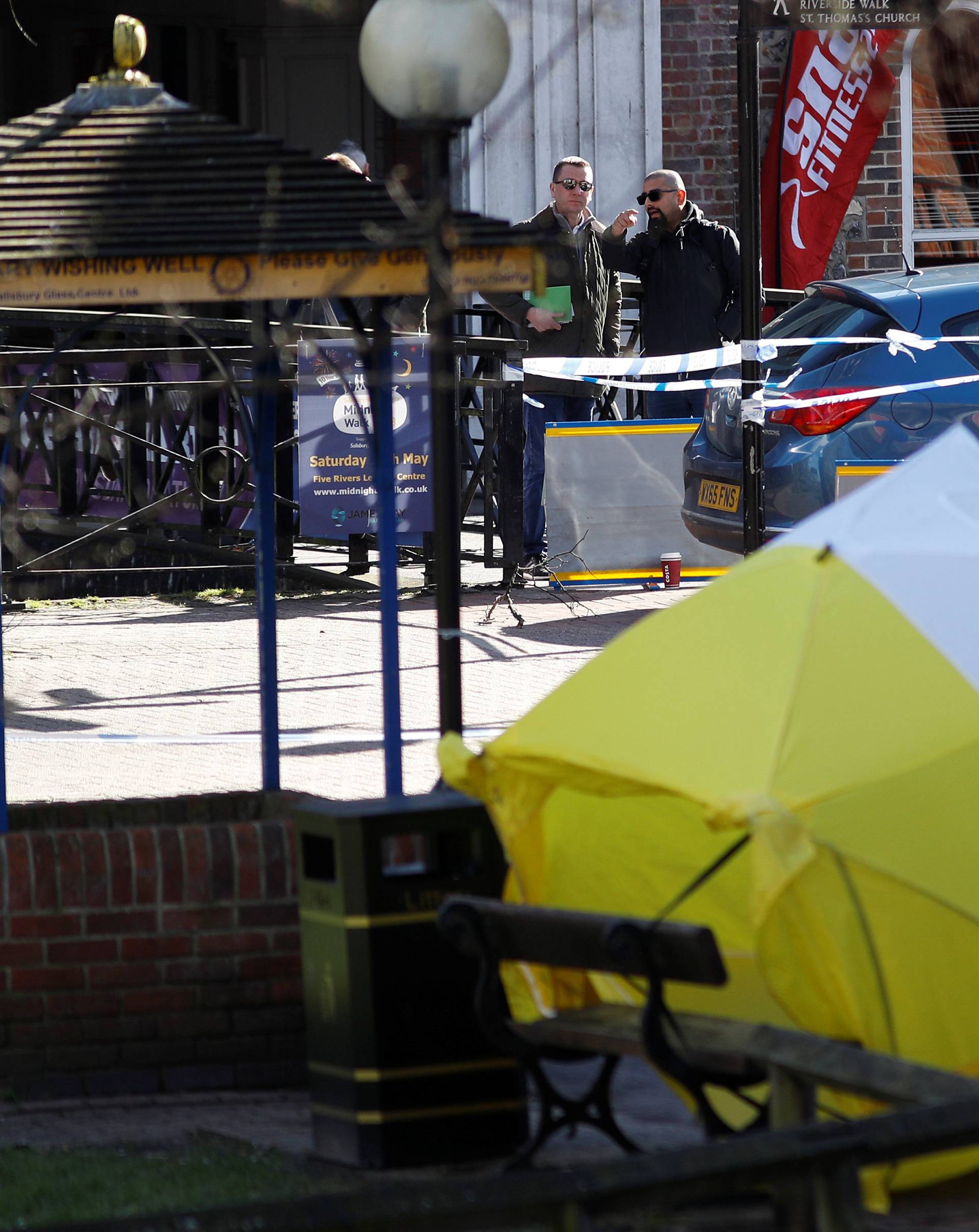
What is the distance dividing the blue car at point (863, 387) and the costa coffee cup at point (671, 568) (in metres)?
1.03

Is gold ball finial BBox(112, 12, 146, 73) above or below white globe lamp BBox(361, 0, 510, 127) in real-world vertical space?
above

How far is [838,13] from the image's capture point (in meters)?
7.91

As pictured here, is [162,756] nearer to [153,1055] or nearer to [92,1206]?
[153,1055]

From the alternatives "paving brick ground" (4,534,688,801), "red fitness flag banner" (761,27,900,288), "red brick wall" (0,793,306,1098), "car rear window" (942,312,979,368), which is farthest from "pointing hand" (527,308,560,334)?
"red brick wall" (0,793,306,1098)

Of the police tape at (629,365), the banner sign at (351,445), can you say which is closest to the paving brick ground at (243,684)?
the banner sign at (351,445)

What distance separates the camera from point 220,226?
199 inches

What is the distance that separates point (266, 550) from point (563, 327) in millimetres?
6717

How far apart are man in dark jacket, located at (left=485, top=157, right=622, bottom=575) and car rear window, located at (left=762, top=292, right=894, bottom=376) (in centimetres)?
141

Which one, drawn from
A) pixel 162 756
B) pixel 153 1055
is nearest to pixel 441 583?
pixel 153 1055

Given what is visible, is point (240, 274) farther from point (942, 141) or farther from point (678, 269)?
point (942, 141)

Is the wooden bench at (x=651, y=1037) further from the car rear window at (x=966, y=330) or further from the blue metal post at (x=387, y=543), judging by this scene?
the car rear window at (x=966, y=330)

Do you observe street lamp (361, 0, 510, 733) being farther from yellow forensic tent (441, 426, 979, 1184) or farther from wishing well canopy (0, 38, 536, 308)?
yellow forensic tent (441, 426, 979, 1184)

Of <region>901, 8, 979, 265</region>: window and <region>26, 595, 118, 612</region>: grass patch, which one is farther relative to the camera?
<region>901, 8, 979, 265</region>: window

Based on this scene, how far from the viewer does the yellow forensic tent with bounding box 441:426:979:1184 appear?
151 inches
